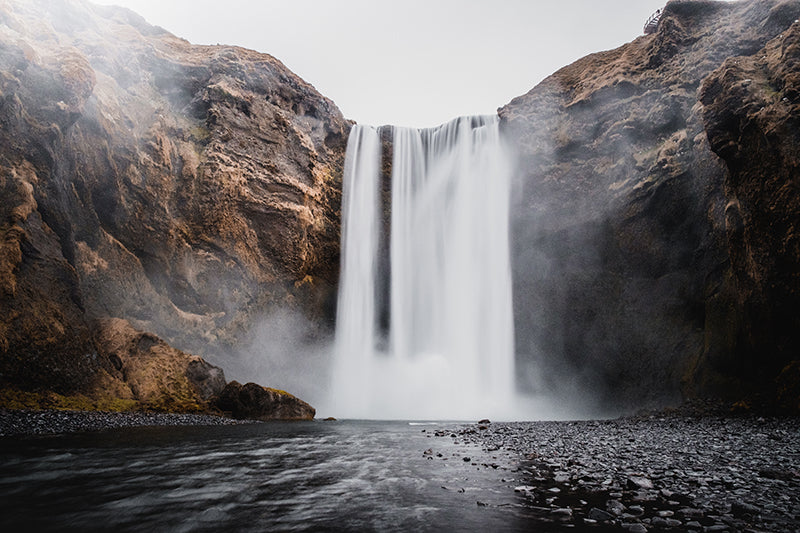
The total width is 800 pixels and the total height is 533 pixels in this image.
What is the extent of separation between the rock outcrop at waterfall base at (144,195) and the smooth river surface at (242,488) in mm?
8348

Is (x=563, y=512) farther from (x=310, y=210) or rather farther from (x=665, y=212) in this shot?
(x=310, y=210)

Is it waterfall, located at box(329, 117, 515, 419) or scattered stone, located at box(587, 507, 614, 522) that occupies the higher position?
waterfall, located at box(329, 117, 515, 419)

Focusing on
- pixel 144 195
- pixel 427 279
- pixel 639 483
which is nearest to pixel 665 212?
pixel 427 279

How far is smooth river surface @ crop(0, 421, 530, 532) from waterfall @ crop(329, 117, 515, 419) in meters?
17.2

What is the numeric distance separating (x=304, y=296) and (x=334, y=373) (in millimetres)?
6204

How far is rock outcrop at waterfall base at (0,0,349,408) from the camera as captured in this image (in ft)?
A: 52.9

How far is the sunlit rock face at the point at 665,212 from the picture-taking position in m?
13.3

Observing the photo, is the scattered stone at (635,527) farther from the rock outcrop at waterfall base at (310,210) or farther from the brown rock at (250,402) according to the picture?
the brown rock at (250,402)

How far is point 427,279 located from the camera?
102 ft

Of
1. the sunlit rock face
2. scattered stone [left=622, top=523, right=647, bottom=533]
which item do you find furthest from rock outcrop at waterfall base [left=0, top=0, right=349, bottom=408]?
scattered stone [left=622, top=523, right=647, bottom=533]

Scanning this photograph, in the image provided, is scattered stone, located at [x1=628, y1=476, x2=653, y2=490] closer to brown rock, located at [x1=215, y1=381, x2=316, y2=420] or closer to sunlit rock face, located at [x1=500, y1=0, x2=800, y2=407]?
sunlit rock face, located at [x1=500, y1=0, x2=800, y2=407]

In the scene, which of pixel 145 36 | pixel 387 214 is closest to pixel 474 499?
pixel 387 214

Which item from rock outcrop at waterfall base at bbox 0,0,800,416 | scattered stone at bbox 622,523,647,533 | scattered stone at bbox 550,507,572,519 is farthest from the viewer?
rock outcrop at waterfall base at bbox 0,0,800,416

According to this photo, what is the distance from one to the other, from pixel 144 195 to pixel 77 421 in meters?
14.8
